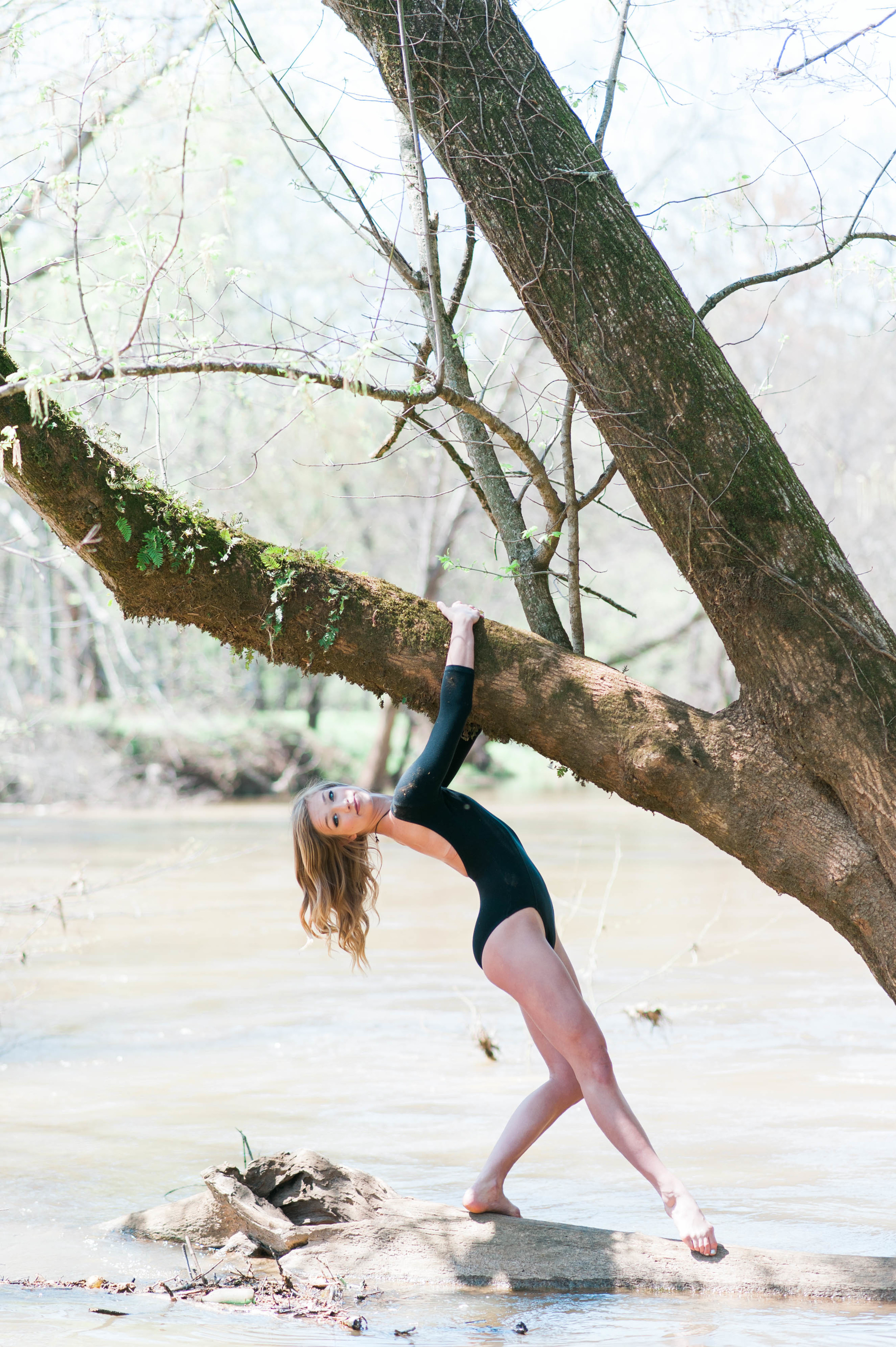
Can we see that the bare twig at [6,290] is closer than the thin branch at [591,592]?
Yes

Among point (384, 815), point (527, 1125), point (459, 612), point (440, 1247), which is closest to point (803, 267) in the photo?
point (459, 612)

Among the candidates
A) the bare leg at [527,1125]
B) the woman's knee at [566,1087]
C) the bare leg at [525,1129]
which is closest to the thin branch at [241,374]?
the bare leg at [527,1125]

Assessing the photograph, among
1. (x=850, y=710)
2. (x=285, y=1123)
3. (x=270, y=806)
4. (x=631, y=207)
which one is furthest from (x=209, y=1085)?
(x=270, y=806)

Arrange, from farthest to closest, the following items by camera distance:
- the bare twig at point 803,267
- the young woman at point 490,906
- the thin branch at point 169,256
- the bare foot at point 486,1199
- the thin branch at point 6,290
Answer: the bare foot at point 486,1199 → the bare twig at point 803,267 → the thin branch at point 6,290 → the young woman at point 490,906 → the thin branch at point 169,256

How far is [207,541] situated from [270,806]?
21997 mm

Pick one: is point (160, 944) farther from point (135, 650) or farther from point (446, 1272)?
point (135, 650)

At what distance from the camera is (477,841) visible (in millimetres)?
4375

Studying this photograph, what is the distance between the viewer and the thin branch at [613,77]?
14.9ft

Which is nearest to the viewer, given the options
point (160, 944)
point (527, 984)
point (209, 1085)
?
point (527, 984)

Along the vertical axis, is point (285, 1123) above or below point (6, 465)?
below

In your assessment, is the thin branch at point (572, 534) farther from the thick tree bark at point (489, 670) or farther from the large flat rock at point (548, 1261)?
the large flat rock at point (548, 1261)

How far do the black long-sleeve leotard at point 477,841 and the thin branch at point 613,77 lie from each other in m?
2.05

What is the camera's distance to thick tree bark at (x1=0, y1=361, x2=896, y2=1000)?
4.00 metres

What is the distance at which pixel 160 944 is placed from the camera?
41.7 feet
